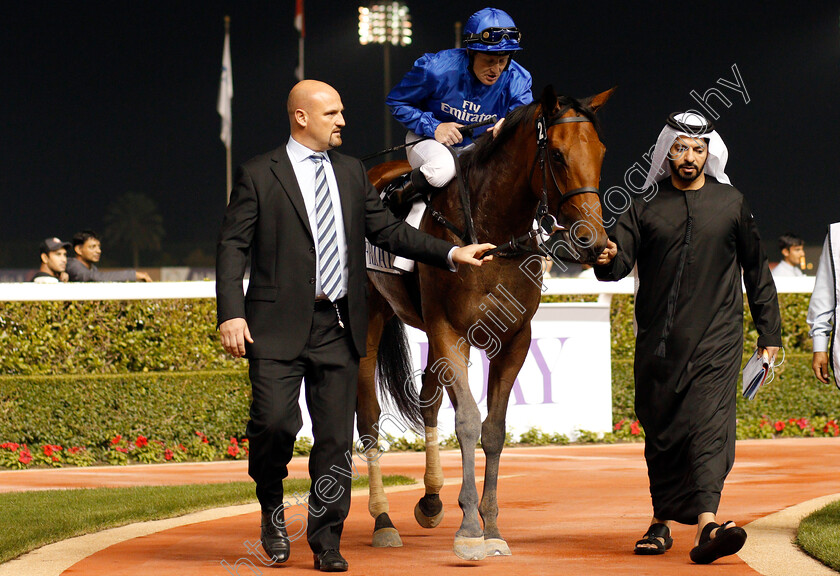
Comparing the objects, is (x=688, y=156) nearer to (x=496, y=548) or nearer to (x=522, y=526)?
(x=496, y=548)

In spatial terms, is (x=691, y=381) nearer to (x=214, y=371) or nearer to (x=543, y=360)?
(x=543, y=360)

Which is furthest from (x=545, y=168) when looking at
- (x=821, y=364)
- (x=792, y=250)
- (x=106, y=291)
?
(x=792, y=250)

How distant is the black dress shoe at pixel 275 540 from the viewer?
4414 millimetres

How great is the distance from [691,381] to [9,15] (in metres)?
45.4

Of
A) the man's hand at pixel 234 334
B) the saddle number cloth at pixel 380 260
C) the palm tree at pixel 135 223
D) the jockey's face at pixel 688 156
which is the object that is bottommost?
the palm tree at pixel 135 223

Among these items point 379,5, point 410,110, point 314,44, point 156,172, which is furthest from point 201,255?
point 410,110

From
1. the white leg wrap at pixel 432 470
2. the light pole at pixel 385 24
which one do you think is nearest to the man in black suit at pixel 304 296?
the white leg wrap at pixel 432 470

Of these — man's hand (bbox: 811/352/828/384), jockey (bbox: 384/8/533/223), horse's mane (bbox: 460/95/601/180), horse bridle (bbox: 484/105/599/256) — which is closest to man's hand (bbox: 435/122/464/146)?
jockey (bbox: 384/8/533/223)

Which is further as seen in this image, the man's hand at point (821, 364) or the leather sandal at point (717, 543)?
the man's hand at point (821, 364)

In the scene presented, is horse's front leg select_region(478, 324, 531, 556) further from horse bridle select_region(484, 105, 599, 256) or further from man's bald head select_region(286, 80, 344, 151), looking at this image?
man's bald head select_region(286, 80, 344, 151)

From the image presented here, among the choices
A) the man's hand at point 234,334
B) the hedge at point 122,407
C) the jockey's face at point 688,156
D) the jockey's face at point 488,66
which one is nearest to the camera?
the man's hand at point 234,334

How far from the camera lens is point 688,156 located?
466 centimetres

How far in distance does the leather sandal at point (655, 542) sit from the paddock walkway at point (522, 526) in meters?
0.05

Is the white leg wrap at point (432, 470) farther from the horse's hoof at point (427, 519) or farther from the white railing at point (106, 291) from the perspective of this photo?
the white railing at point (106, 291)
